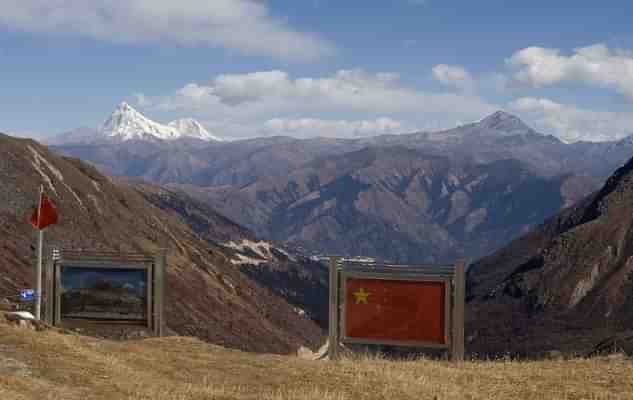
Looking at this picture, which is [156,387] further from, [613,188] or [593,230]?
[613,188]

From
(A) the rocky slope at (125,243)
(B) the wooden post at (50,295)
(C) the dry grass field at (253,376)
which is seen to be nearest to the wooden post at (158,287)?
(C) the dry grass field at (253,376)

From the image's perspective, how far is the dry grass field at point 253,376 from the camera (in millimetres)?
15266

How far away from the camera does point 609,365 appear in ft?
65.8

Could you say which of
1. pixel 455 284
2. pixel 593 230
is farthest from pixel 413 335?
pixel 593 230

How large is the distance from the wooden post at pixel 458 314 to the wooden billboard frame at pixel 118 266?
845 centimetres

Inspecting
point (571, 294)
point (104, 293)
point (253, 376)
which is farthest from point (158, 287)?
point (571, 294)

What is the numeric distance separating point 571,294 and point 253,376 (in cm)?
9034

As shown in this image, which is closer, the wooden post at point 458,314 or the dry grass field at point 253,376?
the dry grass field at point 253,376

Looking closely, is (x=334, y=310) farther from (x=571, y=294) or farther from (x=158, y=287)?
(x=571, y=294)

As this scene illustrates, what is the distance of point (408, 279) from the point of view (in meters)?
21.3

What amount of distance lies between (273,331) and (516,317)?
32.2 meters

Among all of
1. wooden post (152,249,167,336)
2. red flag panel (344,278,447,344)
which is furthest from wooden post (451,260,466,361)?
wooden post (152,249,167,336)

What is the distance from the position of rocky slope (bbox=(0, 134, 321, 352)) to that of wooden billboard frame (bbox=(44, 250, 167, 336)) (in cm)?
4724

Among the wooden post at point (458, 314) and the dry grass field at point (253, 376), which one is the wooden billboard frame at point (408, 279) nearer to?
the wooden post at point (458, 314)
